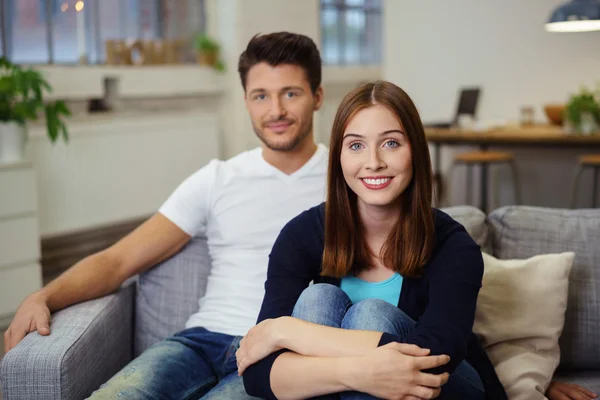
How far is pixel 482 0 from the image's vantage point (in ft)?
21.5

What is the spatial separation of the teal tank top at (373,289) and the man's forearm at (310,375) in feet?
0.79

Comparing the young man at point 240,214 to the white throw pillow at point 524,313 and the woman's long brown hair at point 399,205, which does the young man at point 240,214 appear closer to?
the woman's long brown hair at point 399,205

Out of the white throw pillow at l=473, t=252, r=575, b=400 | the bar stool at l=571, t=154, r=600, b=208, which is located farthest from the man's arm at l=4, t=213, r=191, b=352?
the bar stool at l=571, t=154, r=600, b=208

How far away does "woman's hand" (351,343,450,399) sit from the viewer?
1.39m

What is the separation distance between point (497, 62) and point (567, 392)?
5086 mm

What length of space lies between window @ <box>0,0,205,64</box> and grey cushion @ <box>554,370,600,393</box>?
16.3 ft

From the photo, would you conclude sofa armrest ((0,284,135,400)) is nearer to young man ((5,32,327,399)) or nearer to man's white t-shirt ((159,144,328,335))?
young man ((5,32,327,399))

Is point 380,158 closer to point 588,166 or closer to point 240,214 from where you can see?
point 240,214

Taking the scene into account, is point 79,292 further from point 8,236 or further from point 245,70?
point 8,236

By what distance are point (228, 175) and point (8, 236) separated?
7.65ft

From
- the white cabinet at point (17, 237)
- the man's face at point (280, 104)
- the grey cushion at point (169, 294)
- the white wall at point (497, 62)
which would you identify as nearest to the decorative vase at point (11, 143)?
the white cabinet at point (17, 237)

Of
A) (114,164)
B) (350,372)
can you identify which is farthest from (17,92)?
(350,372)

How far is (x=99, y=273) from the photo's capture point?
6.39 feet

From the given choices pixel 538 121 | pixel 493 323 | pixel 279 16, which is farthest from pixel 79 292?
pixel 279 16
